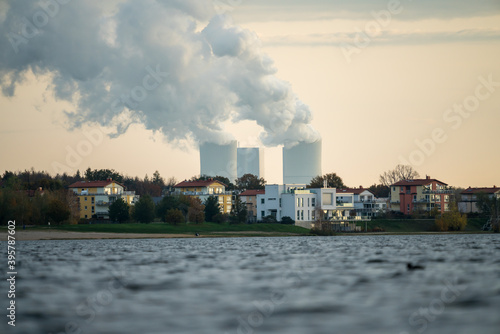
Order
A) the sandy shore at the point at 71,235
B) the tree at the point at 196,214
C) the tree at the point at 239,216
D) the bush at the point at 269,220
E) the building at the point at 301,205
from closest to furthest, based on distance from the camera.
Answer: the sandy shore at the point at 71,235
the tree at the point at 196,214
the tree at the point at 239,216
the bush at the point at 269,220
the building at the point at 301,205

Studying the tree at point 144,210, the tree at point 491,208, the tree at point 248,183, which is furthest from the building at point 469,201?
the tree at point 144,210

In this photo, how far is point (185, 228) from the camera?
116 meters

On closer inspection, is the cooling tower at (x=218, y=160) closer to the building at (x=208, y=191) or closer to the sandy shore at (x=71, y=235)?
the building at (x=208, y=191)

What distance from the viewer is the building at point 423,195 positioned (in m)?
160

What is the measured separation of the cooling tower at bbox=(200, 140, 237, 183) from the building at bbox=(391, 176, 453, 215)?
4669 centimetres

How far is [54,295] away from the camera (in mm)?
30203

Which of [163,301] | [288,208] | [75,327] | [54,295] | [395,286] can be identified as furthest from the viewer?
[288,208]

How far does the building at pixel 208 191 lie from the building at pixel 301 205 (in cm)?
1856

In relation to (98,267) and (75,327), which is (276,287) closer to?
(75,327)

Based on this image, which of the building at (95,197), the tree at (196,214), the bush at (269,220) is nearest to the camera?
the tree at (196,214)

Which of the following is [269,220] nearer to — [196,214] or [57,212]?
[196,214]

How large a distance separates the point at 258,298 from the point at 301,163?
150 m

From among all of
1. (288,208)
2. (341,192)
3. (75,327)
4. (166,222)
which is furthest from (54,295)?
(341,192)

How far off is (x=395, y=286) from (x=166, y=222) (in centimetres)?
9471
